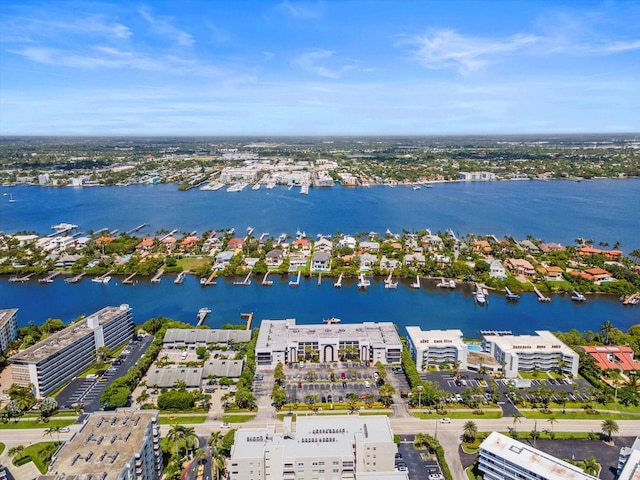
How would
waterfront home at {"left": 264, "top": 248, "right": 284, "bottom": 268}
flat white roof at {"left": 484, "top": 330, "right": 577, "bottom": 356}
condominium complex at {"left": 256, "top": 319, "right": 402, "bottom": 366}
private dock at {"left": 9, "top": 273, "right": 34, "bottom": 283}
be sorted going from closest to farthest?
1. flat white roof at {"left": 484, "top": 330, "right": 577, "bottom": 356}
2. condominium complex at {"left": 256, "top": 319, "right": 402, "bottom": 366}
3. private dock at {"left": 9, "top": 273, "right": 34, "bottom": 283}
4. waterfront home at {"left": 264, "top": 248, "right": 284, "bottom": 268}

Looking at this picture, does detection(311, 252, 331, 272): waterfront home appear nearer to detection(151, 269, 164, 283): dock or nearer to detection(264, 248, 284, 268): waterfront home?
detection(264, 248, 284, 268): waterfront home

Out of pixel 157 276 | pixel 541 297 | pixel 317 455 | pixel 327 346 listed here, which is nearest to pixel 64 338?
pixel 327 346

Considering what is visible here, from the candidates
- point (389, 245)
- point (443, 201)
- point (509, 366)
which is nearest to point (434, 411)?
point (509, 366)

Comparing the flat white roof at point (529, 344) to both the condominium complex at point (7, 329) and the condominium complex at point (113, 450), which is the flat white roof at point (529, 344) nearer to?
the condominium complex at point (113, 450)

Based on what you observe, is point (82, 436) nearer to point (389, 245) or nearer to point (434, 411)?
point (434, 411)

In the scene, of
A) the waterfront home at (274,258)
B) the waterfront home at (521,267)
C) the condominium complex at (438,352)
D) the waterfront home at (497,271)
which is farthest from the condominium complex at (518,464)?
the waterfront home at (274,258)

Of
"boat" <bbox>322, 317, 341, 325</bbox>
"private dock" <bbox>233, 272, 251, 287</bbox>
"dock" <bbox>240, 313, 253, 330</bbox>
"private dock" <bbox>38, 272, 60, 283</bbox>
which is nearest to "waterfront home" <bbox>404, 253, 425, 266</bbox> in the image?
"boat" <bbox>322, 317, 341, 325</bbox>
